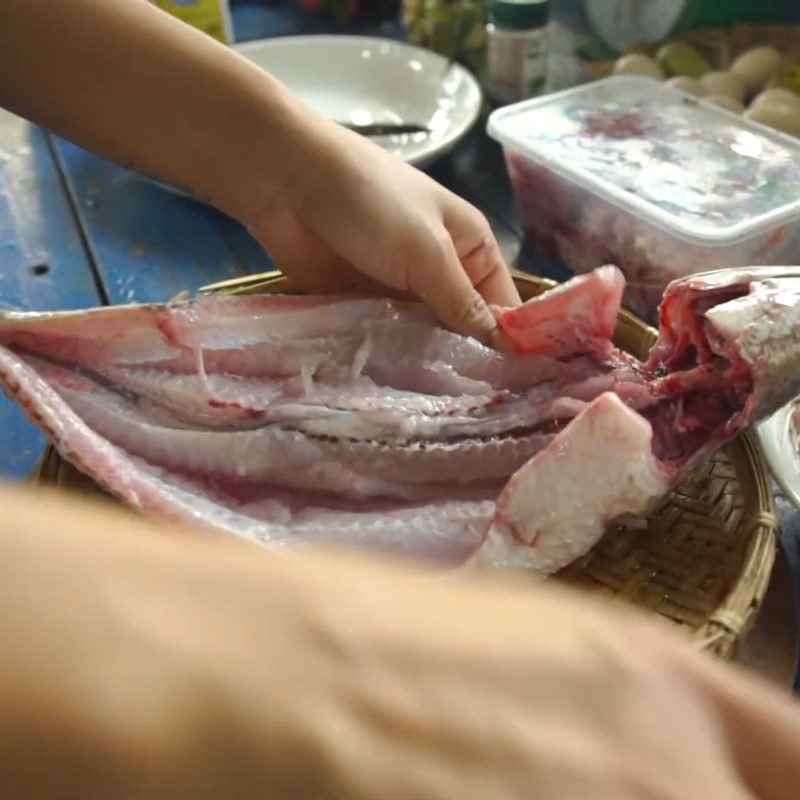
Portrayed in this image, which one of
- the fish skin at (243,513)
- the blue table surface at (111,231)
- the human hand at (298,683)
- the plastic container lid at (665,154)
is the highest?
the human hand at (298,683)

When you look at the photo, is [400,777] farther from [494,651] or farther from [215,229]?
[215,229]

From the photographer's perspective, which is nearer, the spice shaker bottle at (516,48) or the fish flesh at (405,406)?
the fish flesh at (405,406)

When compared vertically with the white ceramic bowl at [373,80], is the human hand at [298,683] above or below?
above

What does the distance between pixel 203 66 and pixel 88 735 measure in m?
0.69

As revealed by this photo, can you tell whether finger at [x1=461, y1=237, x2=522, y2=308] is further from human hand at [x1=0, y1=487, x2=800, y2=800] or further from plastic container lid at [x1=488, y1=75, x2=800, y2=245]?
human hand at [x1=0, y1=487, x2=800, y2=800]

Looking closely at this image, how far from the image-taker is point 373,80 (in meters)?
1.42

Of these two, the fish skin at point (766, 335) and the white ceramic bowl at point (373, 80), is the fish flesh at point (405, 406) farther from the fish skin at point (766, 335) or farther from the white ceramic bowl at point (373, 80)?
the white ceramic bowl at point (373, 80)

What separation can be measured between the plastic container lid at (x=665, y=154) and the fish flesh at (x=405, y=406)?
25cm

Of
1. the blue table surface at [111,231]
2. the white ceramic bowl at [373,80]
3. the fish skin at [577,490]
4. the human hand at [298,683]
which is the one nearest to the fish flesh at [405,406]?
the fish skin at [577,490]

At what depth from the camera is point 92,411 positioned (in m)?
0.72

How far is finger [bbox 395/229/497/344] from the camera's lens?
0.74 meters

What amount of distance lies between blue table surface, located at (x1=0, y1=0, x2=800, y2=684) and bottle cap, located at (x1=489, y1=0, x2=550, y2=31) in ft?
0.51

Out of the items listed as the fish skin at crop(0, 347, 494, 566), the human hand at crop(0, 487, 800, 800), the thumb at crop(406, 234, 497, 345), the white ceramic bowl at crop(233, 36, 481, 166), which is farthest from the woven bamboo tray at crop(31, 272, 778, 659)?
the white ceramic bowl at crop(233, 36, 481, 166)

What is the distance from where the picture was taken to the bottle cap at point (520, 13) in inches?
48.1
